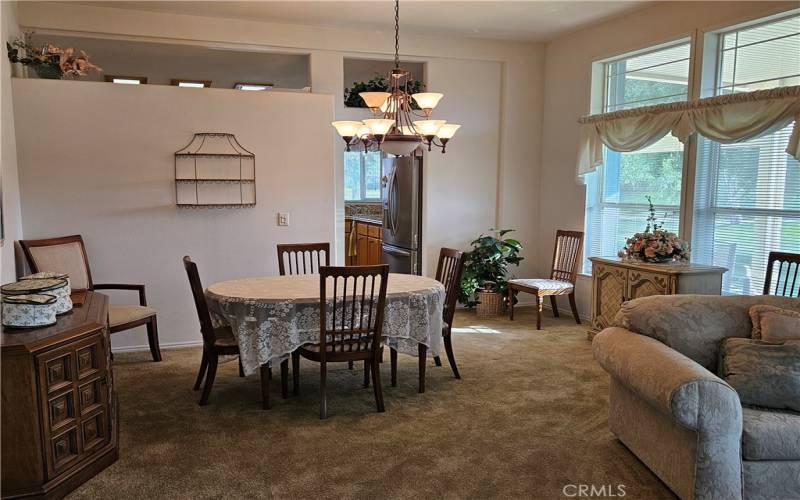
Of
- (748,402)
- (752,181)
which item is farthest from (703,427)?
(752,181)

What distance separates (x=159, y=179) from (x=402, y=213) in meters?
2.72

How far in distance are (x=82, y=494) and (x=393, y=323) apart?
183cm

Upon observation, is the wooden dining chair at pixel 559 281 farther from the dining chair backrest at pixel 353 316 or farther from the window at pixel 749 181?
the dining chair backrest at pixel 353 316

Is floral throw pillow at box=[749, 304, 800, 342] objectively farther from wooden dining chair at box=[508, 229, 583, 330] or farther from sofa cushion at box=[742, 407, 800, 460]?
wooden dining chair at box=[508, 229, 583, 330]

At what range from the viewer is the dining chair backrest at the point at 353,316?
10.9ft

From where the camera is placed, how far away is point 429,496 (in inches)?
102

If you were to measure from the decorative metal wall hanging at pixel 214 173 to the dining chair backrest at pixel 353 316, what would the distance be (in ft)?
6.12

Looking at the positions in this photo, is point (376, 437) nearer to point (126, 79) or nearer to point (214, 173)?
point (214, 173)

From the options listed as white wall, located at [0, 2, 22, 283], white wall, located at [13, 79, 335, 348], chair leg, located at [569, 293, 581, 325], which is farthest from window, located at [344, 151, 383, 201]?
white wall, located at [0, 2, 22, 283]

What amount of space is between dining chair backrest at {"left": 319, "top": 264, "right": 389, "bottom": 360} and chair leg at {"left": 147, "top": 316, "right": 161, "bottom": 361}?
172 cm

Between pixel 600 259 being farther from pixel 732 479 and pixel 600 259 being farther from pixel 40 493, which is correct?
pixel 40 493

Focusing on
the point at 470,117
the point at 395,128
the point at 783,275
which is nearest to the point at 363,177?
the point at 470,117

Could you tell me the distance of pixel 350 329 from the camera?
3430 mm

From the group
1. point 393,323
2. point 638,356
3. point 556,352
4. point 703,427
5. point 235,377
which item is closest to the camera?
point 703,427
